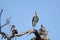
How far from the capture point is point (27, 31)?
6.48 meters

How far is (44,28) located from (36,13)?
0.55 meters

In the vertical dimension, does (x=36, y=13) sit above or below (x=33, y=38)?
above

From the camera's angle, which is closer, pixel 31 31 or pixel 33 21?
pixel 31 31

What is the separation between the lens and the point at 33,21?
23.4 feet

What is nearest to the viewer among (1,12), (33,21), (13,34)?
(13,34)

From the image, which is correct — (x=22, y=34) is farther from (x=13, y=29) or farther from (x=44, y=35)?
(x=44, y=35)

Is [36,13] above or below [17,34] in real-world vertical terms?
above

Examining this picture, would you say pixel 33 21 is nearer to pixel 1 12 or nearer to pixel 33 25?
pixel 33 25

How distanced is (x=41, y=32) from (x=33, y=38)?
0.31m

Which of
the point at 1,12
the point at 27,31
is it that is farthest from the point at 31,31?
the point at 1,12

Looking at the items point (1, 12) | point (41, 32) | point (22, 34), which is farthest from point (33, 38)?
point (1, 12)

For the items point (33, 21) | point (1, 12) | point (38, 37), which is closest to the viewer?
point (38, 37)

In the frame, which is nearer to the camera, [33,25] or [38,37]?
[38,37]

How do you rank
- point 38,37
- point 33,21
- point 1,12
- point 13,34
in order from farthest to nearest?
point 1,12 < point 33,21 < point 38,37 < point 13,34
